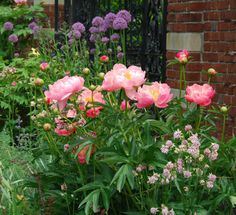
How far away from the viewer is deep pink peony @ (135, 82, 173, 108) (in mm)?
3369

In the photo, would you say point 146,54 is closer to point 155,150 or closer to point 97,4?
point 97,4

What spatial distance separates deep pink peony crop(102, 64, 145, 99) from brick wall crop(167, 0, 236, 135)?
9.95 ft

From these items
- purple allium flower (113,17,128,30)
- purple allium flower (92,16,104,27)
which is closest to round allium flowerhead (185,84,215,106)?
purple allium flower (113,17,128,30)

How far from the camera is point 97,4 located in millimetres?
9758

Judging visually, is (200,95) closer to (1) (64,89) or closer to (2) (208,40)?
(1) (64,89)

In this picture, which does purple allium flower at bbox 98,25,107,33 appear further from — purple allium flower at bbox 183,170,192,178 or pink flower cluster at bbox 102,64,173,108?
purple allium flower at bbox 183,170,192,178

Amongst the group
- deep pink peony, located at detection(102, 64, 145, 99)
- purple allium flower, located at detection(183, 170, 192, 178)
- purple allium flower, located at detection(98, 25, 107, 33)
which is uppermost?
purple allium flower, located at detection(98, 25, 107, 33)

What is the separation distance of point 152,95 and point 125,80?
0.19m

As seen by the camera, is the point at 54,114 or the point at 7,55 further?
the point at 7,55

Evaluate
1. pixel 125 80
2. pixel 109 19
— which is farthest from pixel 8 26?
pixel 125 80

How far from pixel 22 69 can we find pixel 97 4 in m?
1.63

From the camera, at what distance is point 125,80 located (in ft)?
10.9

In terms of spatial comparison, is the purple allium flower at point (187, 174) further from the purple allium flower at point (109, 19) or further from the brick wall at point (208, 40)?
the purple allium flower at point (109, 19)

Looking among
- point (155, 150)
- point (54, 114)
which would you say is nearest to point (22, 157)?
point (54, 114)
